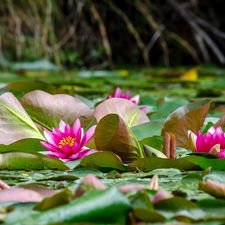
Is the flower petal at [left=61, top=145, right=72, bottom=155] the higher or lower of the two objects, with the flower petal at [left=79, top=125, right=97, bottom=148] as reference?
lower

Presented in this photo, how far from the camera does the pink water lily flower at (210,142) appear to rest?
714 mm

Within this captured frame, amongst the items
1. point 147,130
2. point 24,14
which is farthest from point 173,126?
point 24,14

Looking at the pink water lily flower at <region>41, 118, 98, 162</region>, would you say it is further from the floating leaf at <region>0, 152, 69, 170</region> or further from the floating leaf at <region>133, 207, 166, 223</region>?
the floating leaf at <region>133, 207, 166, 223</region>

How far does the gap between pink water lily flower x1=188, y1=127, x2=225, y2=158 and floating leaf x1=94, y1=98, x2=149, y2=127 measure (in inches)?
9.4

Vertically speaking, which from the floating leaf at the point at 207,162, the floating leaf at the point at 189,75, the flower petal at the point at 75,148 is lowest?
the floating leaf at the point at 189,75

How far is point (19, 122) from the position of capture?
0.83m

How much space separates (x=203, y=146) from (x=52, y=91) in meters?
0.72

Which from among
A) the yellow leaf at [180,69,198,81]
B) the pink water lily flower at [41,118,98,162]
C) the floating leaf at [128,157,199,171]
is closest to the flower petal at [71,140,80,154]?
the pink water lily flower at [41,118,98,162]

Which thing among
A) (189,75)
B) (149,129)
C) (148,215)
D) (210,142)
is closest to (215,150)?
(210,142)

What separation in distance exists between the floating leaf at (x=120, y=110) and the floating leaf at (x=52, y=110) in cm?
4

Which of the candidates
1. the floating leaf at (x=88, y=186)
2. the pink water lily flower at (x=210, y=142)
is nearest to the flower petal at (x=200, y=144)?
the pink water lily flower at (x=210, y=142)

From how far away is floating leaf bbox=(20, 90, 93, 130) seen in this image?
91 centimetres

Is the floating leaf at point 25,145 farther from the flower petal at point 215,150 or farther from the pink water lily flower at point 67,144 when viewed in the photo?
the flower petal at point 215,150

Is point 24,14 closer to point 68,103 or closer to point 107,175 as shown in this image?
point 68,103
